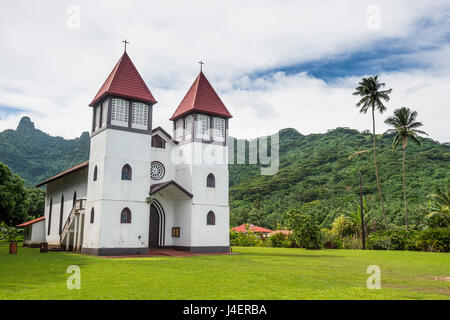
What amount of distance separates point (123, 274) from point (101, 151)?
42.8ft

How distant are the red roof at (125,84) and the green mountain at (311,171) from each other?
3006cm

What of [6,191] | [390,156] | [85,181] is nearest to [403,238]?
[85,181]

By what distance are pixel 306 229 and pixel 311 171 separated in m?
36.7

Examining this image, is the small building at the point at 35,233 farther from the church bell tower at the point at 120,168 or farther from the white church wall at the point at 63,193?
the church bell tower at the point at 120,168

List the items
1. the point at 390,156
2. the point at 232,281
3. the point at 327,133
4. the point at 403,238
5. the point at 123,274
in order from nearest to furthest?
the point at 232,281 → the point at 123,274 → the point at 403,238 → the point at 390,156 → the point at 327,133

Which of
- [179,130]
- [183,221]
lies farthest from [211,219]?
[179,130]

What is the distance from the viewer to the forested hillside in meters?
52.5

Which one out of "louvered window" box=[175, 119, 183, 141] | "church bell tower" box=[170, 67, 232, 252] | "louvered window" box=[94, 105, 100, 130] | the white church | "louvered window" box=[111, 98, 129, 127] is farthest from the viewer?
"louvered window" box=[175, 119, 183, 141]

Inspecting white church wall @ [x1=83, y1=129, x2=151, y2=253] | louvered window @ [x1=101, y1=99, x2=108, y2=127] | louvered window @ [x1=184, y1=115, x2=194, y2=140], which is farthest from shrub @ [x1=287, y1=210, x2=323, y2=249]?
louvered window @ [x1=101, y1=99, x2=108, y2=127]

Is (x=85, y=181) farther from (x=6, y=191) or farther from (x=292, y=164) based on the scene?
(x=292, y=164)

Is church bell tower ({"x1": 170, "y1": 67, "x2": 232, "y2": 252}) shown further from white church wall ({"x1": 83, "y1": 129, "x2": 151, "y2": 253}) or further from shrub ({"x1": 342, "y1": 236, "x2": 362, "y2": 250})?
shrub ({"x1": 342, "y1": 236, "x2": 362, "y2": 250})

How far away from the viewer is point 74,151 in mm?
73438

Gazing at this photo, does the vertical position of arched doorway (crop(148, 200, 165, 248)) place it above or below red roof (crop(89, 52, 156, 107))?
below

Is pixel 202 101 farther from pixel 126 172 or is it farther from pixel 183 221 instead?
pixel 183 221
